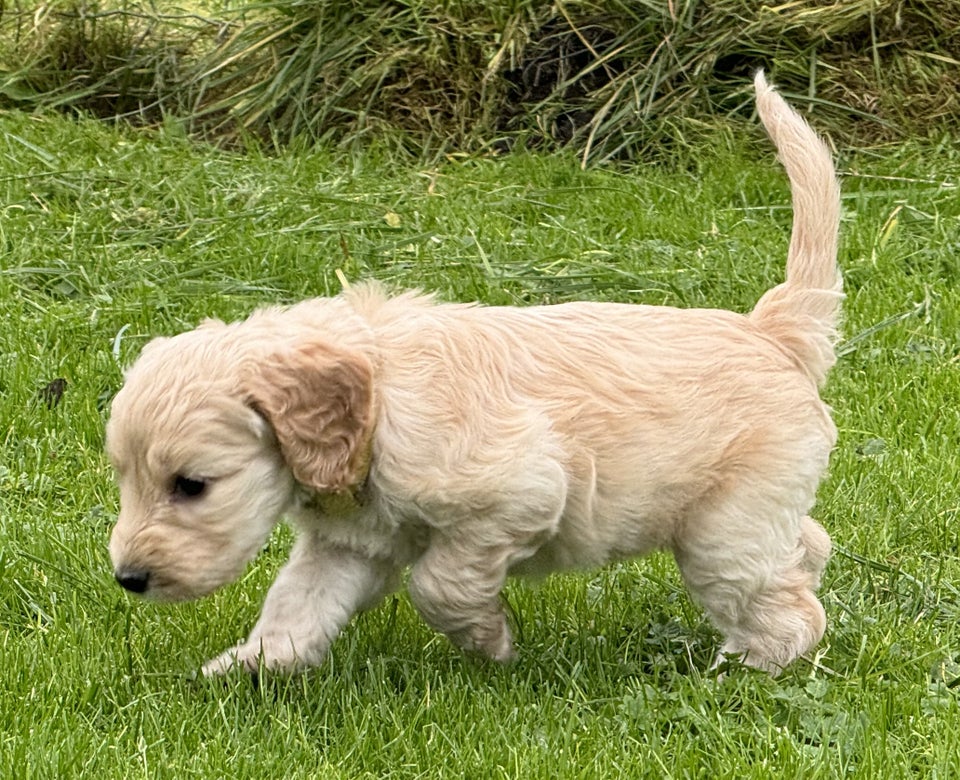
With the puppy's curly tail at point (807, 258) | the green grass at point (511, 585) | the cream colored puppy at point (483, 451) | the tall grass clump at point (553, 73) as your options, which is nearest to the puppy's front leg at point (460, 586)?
the cream colored puppy at point (483, 451)

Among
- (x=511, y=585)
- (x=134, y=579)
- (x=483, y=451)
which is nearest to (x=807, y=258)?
(x=483, y=451)

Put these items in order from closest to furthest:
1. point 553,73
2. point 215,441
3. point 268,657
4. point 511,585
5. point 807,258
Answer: point 215,441, point 268,657, point 807,258, point 511,585, point 553,73

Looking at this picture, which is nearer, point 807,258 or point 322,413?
point 322,413

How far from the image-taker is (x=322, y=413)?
11.6 ft

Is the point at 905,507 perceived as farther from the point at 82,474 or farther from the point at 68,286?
the point at 68,286

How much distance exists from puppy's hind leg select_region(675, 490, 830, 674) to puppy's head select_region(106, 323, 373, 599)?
911mm

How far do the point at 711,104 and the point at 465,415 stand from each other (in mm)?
5503

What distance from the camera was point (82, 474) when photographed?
5051 millimetres

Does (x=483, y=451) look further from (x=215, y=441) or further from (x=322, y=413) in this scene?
(x=215, y=441)

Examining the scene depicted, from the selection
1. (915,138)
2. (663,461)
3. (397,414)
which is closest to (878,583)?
Answer: (663,461)

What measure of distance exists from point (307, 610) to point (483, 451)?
64 cm

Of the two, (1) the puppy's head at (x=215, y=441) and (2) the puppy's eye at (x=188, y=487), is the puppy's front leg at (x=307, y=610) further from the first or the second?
(2) the puppy's eye at (x=188, y=487)

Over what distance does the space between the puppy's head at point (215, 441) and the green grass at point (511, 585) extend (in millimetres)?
386

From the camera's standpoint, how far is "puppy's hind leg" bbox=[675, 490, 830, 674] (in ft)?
12.5
